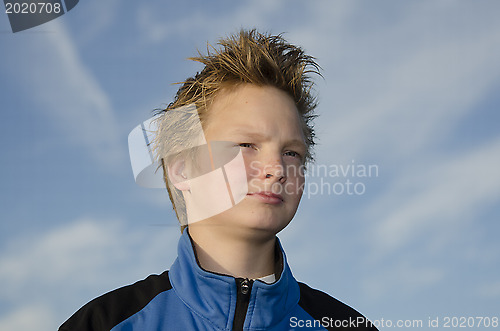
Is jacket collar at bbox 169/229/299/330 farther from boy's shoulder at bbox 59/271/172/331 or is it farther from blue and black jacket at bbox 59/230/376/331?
boy's shoulder at bbox 59/271/172/331

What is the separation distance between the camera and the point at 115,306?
2807 mm

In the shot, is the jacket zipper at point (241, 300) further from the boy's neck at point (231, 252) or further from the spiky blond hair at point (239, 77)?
the spiky blond hair at point (239, 77)

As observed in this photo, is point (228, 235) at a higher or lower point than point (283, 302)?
higher

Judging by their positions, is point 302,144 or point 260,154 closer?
point 260,154

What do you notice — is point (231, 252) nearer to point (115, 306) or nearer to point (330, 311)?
point (115, 306)

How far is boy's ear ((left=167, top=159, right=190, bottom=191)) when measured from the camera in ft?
9.80

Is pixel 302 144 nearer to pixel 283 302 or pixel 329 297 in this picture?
pixel 283 302

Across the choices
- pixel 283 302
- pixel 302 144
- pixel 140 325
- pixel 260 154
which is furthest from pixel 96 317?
pixel 302 144

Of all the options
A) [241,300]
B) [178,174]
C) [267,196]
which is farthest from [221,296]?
[178,174]

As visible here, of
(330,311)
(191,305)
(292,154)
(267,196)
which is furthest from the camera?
(330,311)

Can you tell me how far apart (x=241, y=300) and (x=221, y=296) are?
4.3 inches

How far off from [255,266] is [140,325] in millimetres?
682

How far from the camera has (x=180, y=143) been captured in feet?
10.3

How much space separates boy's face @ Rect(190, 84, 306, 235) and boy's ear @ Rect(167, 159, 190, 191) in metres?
0.09
